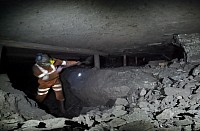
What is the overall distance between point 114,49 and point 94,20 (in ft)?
7.87

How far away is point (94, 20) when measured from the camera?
327 cm

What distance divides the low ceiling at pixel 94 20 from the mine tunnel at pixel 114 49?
0.01 meters

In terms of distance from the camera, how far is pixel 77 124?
3072mm

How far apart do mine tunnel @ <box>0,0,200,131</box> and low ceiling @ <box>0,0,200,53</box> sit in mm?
13

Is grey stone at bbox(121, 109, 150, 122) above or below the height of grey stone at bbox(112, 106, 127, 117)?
above

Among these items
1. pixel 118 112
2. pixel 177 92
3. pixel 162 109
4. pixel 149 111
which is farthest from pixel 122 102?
pixel 177 92

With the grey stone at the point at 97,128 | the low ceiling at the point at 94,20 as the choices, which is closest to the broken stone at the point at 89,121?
the grey stone at the point at 97,128

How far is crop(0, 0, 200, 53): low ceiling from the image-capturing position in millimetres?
2742

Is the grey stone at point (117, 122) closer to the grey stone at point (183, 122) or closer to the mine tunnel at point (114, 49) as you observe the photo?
the mine tunnel at point (114, 49)

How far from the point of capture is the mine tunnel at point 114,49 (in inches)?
110

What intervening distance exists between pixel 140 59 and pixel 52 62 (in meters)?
3.65

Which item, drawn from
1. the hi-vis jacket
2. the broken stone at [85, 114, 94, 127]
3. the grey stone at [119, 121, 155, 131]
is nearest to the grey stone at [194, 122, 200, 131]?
the grey stone at [119, 121, 155, 131]

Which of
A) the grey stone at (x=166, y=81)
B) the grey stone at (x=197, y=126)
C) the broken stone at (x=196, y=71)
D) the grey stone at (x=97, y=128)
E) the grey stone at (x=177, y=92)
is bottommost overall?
the grey stone at (x=97, y=128)

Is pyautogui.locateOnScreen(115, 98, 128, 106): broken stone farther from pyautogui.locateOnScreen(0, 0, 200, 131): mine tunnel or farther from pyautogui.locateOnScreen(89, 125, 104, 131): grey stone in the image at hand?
pyautogui.locateOnScreen(89, 125, 104, 131): grey stone
